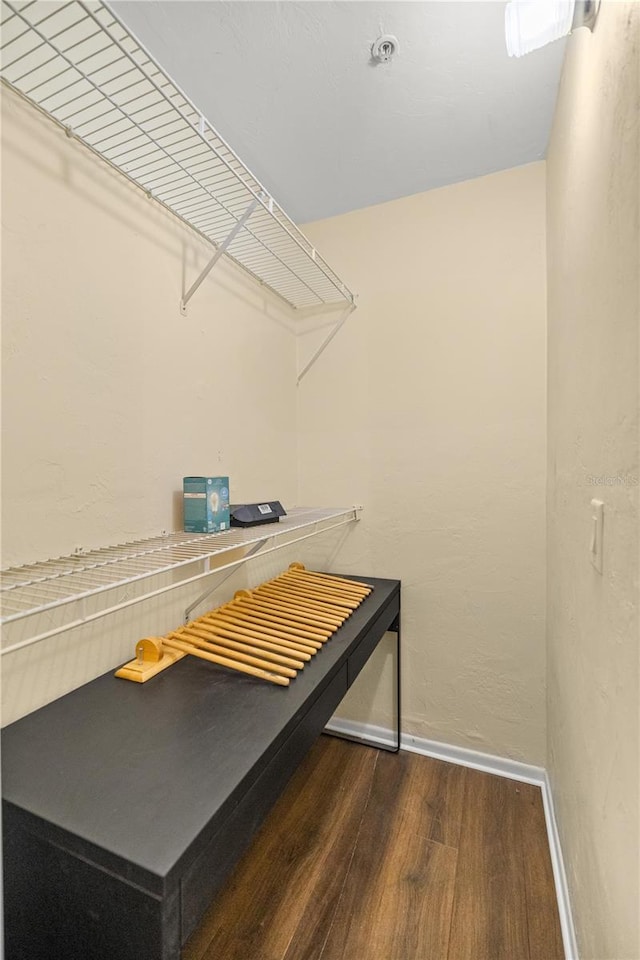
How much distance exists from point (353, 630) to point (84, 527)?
2.77 ft

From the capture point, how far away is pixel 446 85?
1271 mm

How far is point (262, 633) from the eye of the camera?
4.19ft

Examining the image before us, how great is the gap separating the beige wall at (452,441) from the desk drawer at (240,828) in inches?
37.7

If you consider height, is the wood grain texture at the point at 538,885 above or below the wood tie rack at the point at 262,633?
below

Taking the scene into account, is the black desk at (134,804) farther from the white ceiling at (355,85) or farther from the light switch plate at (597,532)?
the white ceiling at (355,85)

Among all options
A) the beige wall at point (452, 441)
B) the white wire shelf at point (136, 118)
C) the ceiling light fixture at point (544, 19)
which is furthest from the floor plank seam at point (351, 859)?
the ceiling light fixture at point (544, 19)

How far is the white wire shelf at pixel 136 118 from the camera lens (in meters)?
0.86

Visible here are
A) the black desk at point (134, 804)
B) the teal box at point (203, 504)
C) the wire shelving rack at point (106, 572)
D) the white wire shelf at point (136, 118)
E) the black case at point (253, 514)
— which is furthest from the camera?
the black case at point (253, 514)

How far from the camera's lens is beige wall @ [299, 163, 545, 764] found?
1.66 metres

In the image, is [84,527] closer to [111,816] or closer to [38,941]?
[111,816]

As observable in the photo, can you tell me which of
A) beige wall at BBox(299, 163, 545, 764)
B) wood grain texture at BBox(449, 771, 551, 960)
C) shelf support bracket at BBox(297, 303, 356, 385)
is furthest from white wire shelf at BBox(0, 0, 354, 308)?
wood grain texture at BBox(449, 771, 551, 960)

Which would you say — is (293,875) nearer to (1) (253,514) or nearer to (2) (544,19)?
(1) (253,514)

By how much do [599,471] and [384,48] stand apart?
1.25 m

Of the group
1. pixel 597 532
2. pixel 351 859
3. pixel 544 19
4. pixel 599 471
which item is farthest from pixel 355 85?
pixel 351 859
